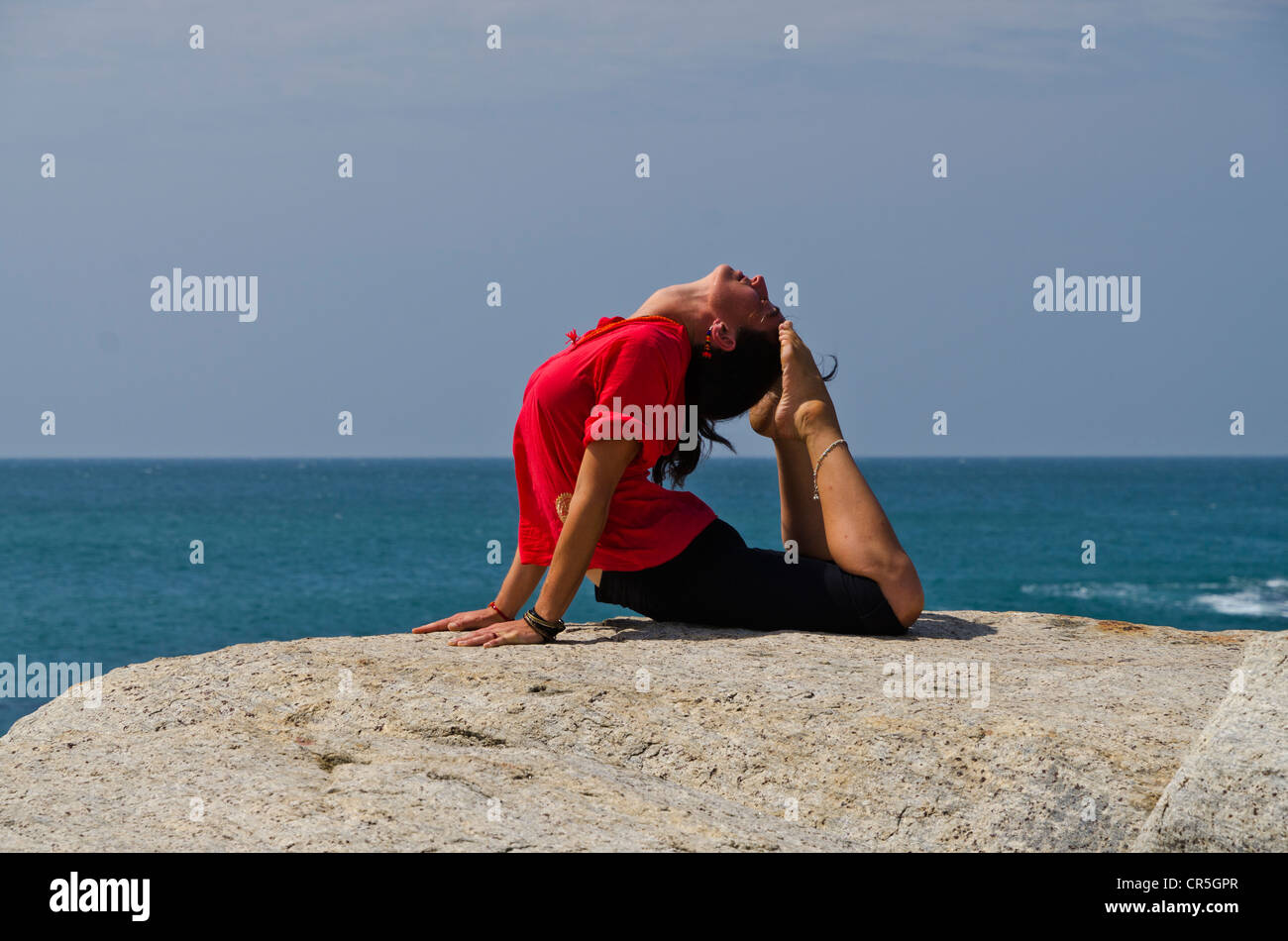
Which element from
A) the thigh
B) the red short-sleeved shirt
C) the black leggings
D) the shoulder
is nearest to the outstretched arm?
the red short-sleeved shirt

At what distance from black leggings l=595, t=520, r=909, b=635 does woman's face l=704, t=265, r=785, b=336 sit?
92 cm

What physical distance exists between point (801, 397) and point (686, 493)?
67 centimetres

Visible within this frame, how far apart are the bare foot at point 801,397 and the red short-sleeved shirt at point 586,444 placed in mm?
457

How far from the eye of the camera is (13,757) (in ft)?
11.3

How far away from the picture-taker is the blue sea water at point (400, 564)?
27547 millimetres

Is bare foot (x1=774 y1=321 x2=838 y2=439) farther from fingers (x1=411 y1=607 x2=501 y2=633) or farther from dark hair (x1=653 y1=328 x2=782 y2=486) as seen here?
fingers (x1=411 y1=607 x2=501 y2=633)

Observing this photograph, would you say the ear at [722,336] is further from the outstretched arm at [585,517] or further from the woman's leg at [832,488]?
the outstretched arm at [585,517]

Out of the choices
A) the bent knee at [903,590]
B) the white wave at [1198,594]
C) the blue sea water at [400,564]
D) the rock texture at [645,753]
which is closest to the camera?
the rock texture at [645,753]

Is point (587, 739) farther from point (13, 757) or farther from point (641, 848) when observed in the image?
point (13, 757)

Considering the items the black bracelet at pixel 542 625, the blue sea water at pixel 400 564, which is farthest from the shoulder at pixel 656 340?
the blue sea water at pixel 400 564

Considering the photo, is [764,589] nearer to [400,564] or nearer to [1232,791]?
[1232,791]

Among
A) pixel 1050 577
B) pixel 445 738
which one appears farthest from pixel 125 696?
pixel 1050 577

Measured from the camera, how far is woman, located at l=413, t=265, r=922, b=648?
458cm
